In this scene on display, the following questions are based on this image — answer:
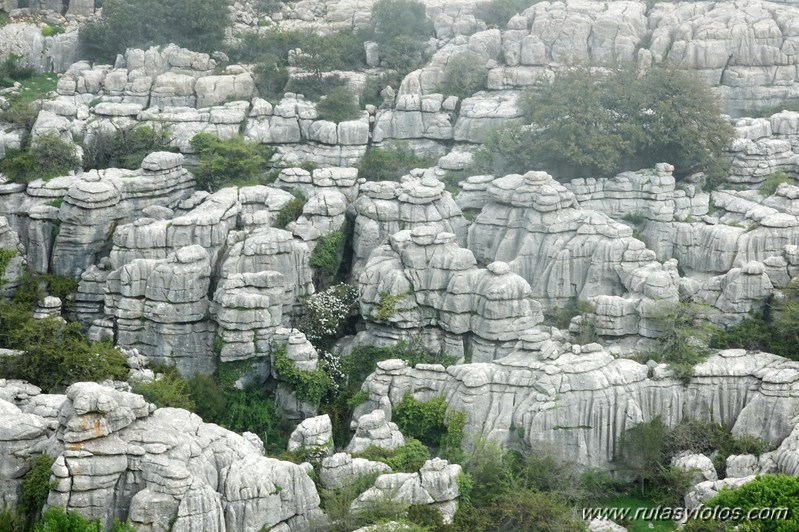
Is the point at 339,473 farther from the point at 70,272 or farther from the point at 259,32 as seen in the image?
the point at 259,32

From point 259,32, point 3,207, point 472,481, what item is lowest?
point 472,481

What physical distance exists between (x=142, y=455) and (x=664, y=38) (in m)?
28.3

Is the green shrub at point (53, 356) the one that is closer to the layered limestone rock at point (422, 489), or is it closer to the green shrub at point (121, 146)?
the layered limestone rock at point (422, 489)

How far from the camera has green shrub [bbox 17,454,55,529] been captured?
113ft

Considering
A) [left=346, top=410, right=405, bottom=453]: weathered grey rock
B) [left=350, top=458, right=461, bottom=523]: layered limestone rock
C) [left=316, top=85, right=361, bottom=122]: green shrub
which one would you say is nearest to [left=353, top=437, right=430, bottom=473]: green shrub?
[left=346, top=410, right=405, bottom=453]: weathered grey rock

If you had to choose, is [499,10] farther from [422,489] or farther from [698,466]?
[422,489]

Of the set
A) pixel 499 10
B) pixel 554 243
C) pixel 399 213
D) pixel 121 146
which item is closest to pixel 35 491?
pixel 399 213

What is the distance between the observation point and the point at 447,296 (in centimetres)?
4256

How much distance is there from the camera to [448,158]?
4984 centimetres

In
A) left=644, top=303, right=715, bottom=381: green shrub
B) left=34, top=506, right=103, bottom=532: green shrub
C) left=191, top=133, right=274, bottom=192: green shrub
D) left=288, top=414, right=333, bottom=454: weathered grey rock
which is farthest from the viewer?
left=191, top=133, right=274, bottom=192: green shrub

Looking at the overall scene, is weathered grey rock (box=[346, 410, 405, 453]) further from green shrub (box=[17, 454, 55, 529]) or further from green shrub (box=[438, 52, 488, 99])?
green shrub (box=[438, 52, 488, 99])

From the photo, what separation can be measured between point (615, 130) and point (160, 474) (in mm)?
20793

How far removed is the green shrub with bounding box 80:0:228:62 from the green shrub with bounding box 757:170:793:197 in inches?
845

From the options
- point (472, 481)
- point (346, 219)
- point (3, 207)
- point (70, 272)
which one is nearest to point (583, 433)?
point (472, 481)
